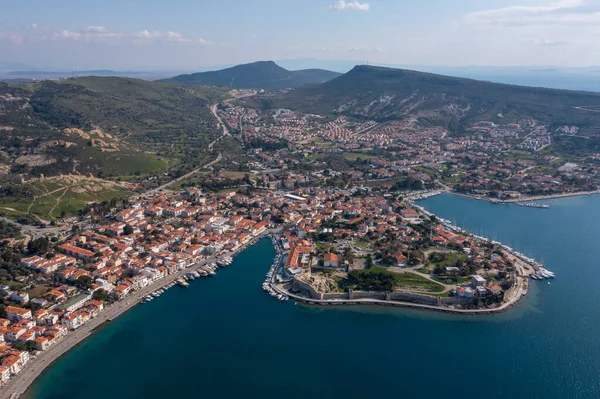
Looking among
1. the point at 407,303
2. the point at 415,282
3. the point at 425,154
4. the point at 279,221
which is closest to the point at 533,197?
the point at 425,154

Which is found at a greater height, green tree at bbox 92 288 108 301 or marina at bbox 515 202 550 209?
marina at bbox 515 202 550 209

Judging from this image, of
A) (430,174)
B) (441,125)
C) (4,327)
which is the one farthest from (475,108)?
(4,327)

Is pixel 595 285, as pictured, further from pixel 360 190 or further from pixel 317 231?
pixel 360 190

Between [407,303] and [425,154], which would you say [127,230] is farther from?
[425,154]

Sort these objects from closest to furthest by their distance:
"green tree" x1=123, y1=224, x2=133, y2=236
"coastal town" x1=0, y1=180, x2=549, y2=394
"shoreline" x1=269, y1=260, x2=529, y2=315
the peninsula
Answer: "coastal town" x1=0, y1=180, x2=549, y2=394 < "shoreline" x1=269, y1=260, x2=529, y2=315 < the peninsula < "green tree" x1=123, y1=224, x2=133, y2=236

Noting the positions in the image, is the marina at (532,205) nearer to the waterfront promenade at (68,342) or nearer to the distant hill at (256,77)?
the waterfront promenade at (68,342)

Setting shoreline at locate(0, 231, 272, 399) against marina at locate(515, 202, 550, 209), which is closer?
shoreline at locate(0, 231, 272, 399)

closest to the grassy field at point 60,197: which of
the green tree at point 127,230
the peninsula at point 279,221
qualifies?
the peninsula at point 279,221

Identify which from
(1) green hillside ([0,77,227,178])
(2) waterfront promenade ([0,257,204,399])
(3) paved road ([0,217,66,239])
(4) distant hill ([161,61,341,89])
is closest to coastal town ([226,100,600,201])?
(1) green hillside ([0,77,227,178])

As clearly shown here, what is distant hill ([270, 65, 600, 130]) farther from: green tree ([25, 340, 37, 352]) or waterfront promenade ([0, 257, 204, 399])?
green tree ([25, 340, 37, 352])
